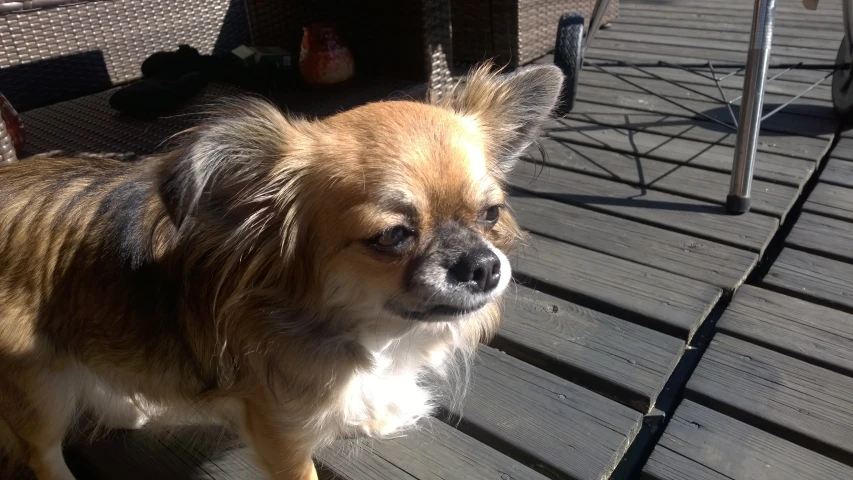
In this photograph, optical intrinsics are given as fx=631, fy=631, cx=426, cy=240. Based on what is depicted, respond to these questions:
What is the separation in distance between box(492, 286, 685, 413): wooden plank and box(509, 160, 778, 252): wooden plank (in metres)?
0.56

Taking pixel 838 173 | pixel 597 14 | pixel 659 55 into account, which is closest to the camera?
pixel 838 173

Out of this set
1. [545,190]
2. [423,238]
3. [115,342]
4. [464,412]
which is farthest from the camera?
[545,190]

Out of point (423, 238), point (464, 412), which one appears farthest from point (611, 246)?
point (423, 238)

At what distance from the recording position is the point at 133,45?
9.95 ft

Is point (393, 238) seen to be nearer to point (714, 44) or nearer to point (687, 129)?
point (687, 129)

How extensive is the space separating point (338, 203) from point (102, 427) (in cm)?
92

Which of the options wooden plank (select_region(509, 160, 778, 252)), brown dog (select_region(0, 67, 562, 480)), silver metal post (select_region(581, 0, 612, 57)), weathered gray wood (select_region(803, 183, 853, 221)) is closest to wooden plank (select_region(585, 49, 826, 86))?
silver metal post (select_region(581, 0, 612, 57))

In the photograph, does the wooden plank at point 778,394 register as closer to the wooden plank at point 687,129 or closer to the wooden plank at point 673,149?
the wooden plank at point 673,149

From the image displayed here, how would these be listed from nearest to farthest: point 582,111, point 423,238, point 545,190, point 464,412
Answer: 1. point 423,238
2. point 464,412
3. point 545,190
4. point 582,111

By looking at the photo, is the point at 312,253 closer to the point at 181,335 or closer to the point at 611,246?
the point at 181,335

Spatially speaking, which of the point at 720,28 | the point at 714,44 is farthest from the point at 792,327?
the point at 720,28

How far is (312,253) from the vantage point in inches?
49.1

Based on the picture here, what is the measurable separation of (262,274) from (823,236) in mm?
1777

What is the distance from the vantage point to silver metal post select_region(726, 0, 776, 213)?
6.46 feet
